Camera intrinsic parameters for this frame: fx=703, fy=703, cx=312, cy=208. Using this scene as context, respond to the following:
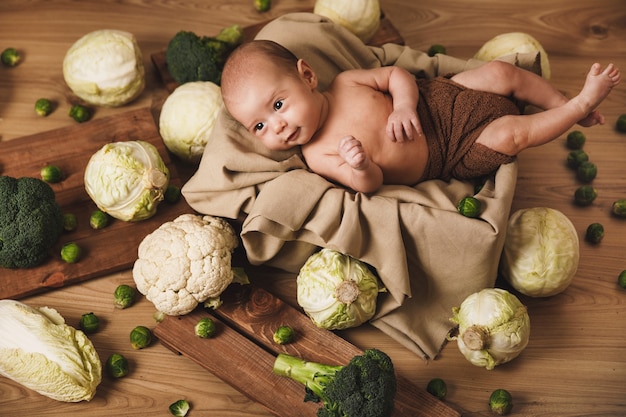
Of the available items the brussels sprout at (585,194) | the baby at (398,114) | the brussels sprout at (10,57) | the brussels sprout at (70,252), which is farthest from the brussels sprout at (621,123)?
the brussels sprout at (10,57)

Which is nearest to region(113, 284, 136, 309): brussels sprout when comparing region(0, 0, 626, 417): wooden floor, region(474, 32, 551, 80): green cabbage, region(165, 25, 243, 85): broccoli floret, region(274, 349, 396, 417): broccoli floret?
region(0, 0, 626, 417): wooden floor

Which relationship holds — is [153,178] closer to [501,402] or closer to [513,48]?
[501,402]

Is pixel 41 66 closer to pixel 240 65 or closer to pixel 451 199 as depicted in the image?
pixel 240 65

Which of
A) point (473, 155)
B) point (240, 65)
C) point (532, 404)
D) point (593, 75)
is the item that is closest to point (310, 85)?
point (240, 65)

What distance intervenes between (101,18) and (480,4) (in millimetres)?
2083

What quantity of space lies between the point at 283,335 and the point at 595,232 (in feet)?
4.69

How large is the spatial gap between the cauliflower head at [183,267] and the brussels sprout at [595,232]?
1564 mm

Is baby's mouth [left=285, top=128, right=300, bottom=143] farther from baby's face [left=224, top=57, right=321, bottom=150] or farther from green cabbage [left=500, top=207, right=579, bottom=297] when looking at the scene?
green cabbage [left=500, top=207, right=579, bottom=297]

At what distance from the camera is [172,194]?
10.1ft

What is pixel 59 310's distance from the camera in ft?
9.68

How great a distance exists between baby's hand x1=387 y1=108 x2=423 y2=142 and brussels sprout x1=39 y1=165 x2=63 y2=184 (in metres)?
1.48

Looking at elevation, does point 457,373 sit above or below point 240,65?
below

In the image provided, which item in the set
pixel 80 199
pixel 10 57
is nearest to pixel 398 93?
pixel 80 199

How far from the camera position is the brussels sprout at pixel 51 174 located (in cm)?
310
